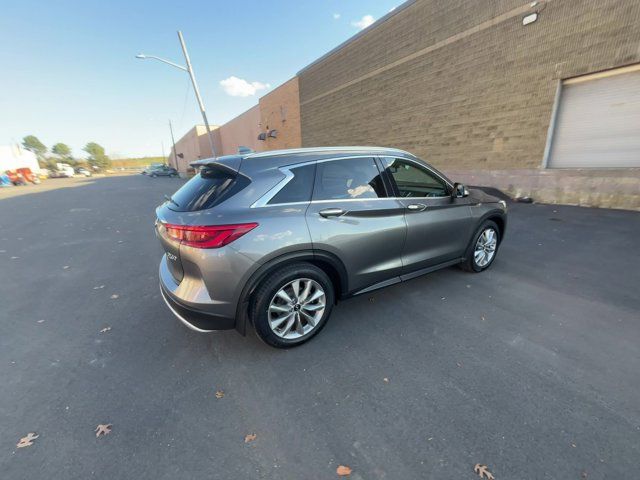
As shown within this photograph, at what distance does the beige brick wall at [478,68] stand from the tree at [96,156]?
103637 mm

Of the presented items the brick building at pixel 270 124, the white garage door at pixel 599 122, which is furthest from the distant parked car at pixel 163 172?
the white garage door at pixel 599 122

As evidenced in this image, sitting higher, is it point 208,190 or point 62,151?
point 62,151

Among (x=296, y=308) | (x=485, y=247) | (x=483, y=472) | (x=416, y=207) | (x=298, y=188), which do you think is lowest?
(x=483, y=472)

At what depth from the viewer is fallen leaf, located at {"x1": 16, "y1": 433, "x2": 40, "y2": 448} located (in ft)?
6.46

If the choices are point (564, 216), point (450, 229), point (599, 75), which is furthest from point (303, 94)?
point (450, 229)

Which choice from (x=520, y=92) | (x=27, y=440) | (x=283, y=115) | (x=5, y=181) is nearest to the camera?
(x=27, y=440)

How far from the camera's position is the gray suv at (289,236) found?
95.9 inches

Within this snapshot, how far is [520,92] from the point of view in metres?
8.75

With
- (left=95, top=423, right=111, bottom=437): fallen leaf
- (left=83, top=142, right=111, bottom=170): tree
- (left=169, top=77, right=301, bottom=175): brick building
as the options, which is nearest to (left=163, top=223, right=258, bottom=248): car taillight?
(left=95, top=423, right=111, bottom=437): fallen leaf

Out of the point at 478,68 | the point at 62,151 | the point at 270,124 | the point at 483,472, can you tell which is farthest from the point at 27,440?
the point at 62,151

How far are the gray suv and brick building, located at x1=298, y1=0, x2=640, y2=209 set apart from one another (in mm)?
7265

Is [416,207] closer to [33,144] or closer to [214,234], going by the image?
[214,234]

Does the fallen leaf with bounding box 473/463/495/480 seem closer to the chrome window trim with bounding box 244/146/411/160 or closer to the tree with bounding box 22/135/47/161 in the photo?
the chrome window trim with bounding box 244/146/411/160

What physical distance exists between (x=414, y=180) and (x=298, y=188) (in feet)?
5.46
